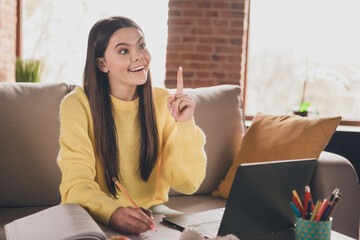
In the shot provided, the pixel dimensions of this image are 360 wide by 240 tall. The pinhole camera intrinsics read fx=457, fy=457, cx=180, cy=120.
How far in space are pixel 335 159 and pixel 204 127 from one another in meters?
0.64

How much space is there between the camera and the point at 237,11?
3.88 meters

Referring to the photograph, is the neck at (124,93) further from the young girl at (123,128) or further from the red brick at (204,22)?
the red brick at (204,22)

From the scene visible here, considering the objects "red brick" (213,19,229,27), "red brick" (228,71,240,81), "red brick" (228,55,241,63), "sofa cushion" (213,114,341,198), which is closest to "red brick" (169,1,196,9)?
"red brick" (213,19,229,27)

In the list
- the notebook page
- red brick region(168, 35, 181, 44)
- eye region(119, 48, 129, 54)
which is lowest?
the notebook page

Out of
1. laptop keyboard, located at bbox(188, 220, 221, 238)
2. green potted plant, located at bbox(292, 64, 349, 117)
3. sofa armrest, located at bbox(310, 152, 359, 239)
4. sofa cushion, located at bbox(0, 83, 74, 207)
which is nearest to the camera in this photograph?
laptop keyboard, located at bbox(188, 220, 221, 238)

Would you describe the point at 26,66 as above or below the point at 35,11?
below

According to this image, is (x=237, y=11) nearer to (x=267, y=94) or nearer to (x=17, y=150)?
(x=267, y=94)

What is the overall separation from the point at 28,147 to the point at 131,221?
0.95m

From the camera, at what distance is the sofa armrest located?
6.18 ft

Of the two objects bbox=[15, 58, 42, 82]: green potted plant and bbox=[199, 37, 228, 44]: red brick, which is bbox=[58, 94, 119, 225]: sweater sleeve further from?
bbox=[199, 37, 228, 44]: red brick

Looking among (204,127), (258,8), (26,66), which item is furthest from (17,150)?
(258,8)

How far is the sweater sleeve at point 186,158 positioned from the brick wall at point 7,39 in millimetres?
2640

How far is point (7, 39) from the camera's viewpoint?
4000 millimetres

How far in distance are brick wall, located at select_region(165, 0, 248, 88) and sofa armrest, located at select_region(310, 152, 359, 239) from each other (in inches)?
82.1
